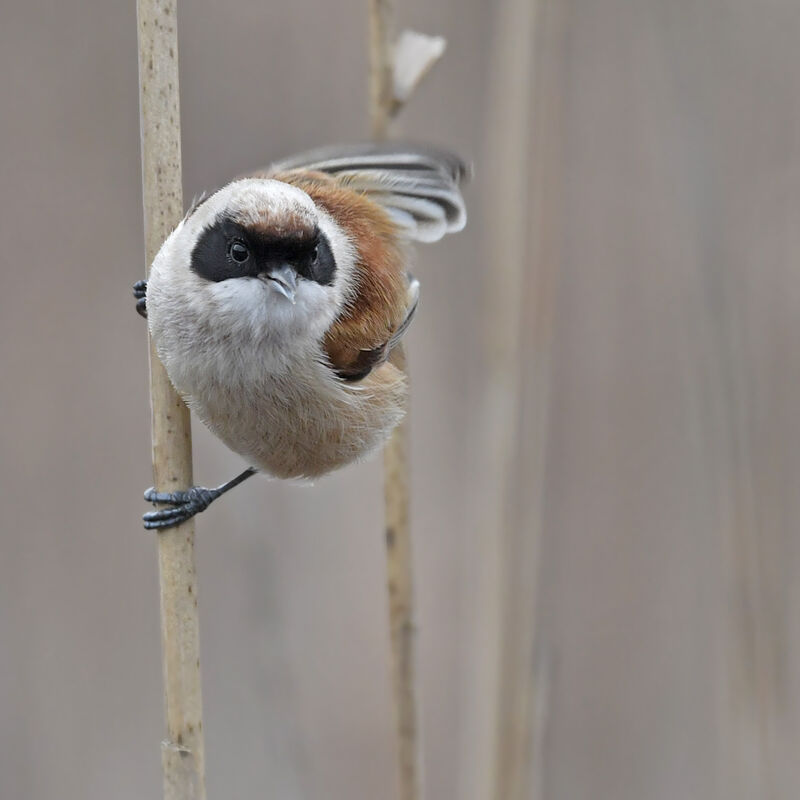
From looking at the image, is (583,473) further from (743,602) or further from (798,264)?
(743,602)

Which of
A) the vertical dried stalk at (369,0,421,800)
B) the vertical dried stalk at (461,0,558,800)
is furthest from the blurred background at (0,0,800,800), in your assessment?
the vertical dried stalk at (369,0,421,800)

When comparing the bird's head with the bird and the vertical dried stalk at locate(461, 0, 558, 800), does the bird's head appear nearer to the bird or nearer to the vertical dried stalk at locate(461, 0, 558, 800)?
the bird

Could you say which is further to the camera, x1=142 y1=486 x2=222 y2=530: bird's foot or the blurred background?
the blurred background

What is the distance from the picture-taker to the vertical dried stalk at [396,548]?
1914mm

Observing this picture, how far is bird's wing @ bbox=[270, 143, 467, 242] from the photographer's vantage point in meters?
2.23

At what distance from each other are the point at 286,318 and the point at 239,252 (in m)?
0.15

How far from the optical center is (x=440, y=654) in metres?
3.21

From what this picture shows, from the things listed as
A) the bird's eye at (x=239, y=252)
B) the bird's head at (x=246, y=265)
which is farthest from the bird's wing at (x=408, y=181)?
the bird's eye at (x=239, y=252)

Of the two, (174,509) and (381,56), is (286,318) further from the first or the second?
(381,56)

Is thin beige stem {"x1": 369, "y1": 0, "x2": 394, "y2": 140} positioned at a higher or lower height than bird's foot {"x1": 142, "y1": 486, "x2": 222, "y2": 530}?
higher

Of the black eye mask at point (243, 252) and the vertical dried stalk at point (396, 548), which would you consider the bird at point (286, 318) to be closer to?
the black eye mask at point (243, 252)

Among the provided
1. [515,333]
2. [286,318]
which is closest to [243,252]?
[286,318]

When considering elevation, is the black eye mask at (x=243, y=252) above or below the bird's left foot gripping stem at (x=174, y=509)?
above

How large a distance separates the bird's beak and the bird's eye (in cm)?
4
